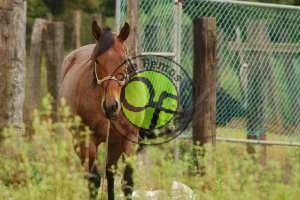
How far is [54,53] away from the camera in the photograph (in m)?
18.3

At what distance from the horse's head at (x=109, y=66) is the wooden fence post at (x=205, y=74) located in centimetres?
89

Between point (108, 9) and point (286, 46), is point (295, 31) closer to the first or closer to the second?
point (286, 46)

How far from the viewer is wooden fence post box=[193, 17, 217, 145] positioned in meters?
12.6

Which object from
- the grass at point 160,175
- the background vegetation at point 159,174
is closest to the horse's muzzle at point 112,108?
the background vegetation at point 159,174

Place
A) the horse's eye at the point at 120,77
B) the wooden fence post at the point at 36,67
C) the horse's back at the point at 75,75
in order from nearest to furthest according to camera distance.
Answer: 1. the horse's eye at the point at 120,77
2. the horse's back at the point at 75,75
3. the wooden fence post at the point at 36,67

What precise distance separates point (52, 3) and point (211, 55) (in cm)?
1536

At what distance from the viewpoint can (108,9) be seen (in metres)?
28.2

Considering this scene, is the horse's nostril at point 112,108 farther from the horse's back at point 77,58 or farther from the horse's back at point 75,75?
the horse's back at point 77,58

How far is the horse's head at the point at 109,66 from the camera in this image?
37.2 feet

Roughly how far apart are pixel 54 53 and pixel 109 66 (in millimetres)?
6720

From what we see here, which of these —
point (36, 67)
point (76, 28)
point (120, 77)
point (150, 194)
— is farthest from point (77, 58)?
point (76, 28)

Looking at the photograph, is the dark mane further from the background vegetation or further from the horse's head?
the background vegetation

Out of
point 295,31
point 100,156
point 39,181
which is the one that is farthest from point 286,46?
point 39,181

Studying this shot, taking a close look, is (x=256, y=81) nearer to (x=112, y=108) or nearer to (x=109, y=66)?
(x=109, y=66)
